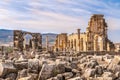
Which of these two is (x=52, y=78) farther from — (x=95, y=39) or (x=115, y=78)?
(x=95, y=39)

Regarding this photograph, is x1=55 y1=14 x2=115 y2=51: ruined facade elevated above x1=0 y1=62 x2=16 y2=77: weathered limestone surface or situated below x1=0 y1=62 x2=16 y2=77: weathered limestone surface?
above

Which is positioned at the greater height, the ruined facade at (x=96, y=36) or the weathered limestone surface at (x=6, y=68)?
the ruined facade at (x=96, y=36)

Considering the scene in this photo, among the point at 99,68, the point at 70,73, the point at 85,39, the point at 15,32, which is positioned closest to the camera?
the point at 70,73

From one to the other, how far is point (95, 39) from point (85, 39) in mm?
3791

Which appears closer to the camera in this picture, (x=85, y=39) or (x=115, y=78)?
(x=115, y=78)

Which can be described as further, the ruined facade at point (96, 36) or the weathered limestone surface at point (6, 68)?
the ruined facade at point (96, 36)

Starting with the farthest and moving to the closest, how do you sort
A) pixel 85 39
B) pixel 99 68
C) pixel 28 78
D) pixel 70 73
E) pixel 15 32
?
pixel 85 39 → pixel 15 32 → pixel 99 68 → pixel 70 73 → pixel 28 78

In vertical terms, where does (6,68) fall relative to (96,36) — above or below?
below

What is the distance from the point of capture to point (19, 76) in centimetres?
1728

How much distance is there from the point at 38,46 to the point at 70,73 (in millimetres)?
49127

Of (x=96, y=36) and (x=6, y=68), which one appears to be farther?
(x=96, y=36)

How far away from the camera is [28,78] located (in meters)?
16.4

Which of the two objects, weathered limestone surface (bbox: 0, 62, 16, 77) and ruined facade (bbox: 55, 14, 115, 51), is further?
ruined facade (bbox: 55, 14, 115, 51)

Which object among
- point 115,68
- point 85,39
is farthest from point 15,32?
point 115,68
